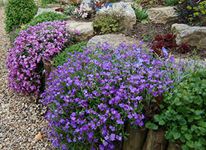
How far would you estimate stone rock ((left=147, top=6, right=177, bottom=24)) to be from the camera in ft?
18.6

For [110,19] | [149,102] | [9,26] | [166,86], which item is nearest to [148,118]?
[149,102]

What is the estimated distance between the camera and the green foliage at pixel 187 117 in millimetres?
2467

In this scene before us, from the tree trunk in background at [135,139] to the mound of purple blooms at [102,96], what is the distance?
0.07 metres

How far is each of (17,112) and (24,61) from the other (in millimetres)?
760

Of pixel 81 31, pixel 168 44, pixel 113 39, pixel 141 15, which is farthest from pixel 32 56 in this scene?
pixel 141 15

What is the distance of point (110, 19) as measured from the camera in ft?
17.6

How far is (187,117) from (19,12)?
18.1 ft

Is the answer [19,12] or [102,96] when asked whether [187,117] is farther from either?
[19,12]

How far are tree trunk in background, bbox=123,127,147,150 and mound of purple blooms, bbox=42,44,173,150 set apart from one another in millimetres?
67

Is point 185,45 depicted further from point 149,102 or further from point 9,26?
point 9,26

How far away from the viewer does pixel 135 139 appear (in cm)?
286

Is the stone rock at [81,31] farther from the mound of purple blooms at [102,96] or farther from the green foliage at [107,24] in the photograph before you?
the mound of purple blooms at [102,96]

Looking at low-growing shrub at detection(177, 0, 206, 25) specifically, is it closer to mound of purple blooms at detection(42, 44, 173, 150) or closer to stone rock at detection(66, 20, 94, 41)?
stone rock at detection(66, 20, 94, 41)

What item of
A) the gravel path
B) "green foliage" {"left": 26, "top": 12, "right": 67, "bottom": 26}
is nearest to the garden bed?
the gravel path
